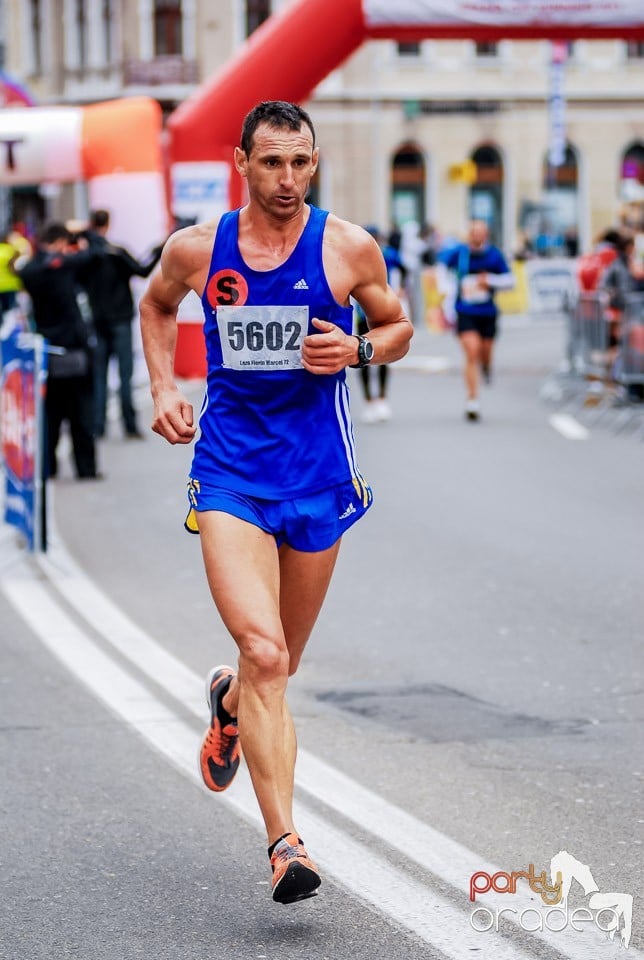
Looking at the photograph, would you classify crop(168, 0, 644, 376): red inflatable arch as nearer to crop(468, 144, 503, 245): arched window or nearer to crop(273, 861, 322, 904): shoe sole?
crop(273, 861, 322, 904): shoe sole

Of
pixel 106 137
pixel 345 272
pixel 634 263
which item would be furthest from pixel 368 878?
pixel 106 137

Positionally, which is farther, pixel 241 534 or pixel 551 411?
pixel 551 411

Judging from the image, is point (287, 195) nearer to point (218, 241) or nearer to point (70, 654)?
point (218, 241)

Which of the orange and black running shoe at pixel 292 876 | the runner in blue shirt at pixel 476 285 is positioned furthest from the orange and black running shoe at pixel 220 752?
the runner in blue shirt at pixel 476 285

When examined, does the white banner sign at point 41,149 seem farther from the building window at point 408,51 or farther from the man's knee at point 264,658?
the building window at point 408,51

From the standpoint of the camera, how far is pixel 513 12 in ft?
62.1

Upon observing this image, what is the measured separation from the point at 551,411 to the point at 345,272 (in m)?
15.3

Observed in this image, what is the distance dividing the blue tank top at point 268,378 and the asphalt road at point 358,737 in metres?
1.03

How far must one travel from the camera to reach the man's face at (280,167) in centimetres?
489

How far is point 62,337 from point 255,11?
42.8 metres

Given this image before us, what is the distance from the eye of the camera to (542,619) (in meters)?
8.95

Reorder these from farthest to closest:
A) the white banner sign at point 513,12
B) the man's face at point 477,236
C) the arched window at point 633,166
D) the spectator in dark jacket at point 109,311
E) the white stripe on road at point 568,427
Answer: the arched window at point 633,166 → the man's face at point 477,236 → the white banner sign at point 513,12 → the white stripe on road at point 568,427 → the spectator in dark jacket at point 109,311

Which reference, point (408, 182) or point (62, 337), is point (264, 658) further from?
point (408, 182)

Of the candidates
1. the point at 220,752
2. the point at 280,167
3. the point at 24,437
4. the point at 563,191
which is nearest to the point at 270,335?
the point at 280,167
